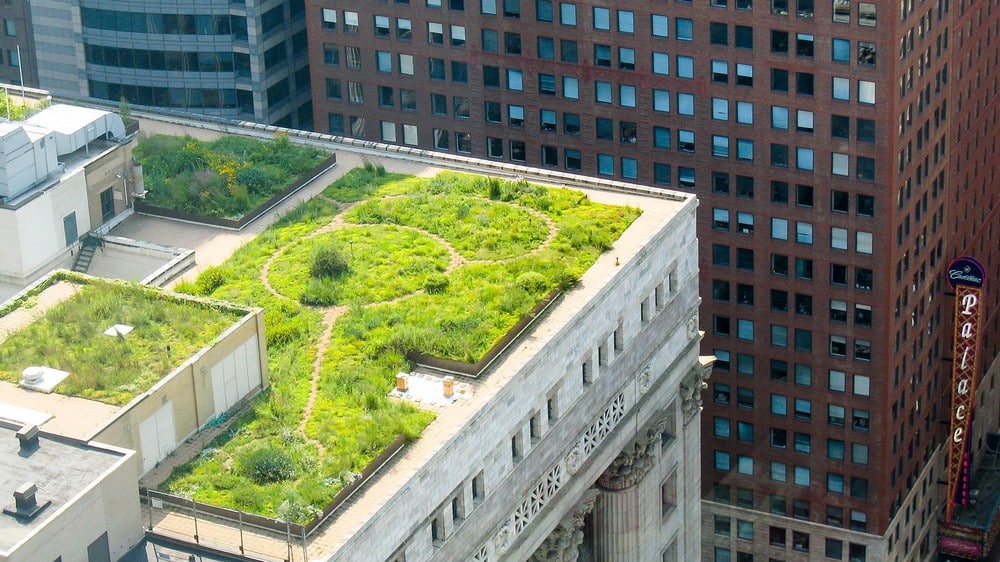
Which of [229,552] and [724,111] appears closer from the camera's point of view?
[229,552]

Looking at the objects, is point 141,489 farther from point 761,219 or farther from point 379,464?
point 761,219

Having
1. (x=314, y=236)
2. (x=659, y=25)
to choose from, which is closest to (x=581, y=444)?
(x=314, y=236)

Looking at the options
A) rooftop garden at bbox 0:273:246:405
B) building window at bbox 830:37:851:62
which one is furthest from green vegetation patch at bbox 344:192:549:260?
building window at bbox 830:37:851:62

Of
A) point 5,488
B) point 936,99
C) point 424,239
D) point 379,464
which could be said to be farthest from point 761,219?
point 5,488

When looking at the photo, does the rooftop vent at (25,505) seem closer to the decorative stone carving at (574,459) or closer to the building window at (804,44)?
the decorative stone carving at (574,459)

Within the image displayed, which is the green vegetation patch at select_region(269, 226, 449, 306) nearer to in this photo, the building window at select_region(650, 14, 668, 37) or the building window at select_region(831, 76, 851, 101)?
the building window at select_region(650, 14, 668, 37)

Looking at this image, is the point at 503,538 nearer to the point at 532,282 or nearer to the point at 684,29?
the point at 532,282
